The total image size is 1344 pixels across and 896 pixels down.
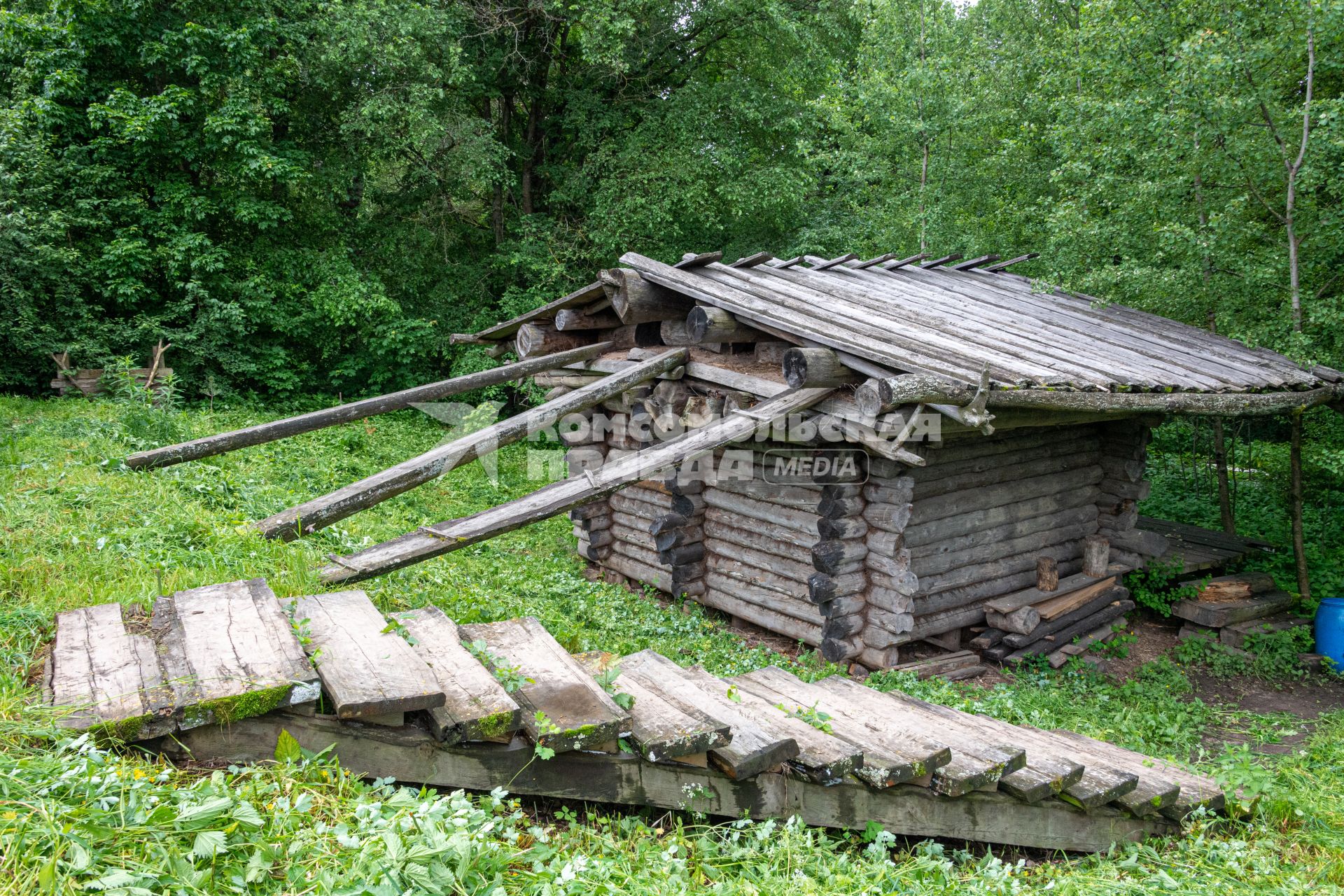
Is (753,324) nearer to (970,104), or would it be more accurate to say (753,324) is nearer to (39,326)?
(970,104)

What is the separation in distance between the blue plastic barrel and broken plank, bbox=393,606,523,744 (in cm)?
917

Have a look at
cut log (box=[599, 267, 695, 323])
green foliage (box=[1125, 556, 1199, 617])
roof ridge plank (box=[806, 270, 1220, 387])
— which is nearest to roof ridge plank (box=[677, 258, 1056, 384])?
cut log (box=[599, 267, 695, 323])

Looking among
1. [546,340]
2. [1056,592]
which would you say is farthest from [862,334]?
[1056,592]

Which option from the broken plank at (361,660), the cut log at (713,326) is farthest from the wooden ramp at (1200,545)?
the broken plank at (361,660)

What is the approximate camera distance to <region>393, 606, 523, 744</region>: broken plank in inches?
111

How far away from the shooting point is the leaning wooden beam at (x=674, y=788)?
2.76 metres

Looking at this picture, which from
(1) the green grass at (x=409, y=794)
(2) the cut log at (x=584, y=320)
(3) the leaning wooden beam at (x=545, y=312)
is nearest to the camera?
(1) the green grass at (x=409, y=794)

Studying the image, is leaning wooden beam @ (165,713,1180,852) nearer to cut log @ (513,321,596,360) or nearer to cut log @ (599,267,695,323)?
cut log @ (599,267,695,323)

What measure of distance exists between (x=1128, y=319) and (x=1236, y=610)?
3618 mm

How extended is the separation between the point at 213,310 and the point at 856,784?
1570 cm

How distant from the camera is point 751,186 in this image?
16453mm

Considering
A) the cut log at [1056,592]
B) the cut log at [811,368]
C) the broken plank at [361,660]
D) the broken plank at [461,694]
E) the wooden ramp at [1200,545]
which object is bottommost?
the wooden ramp at [1200,545]

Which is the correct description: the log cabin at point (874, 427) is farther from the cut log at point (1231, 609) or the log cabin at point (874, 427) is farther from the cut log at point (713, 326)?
the cut log at point (1231, 609)

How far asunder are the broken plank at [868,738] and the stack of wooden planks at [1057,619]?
12.8 ft
